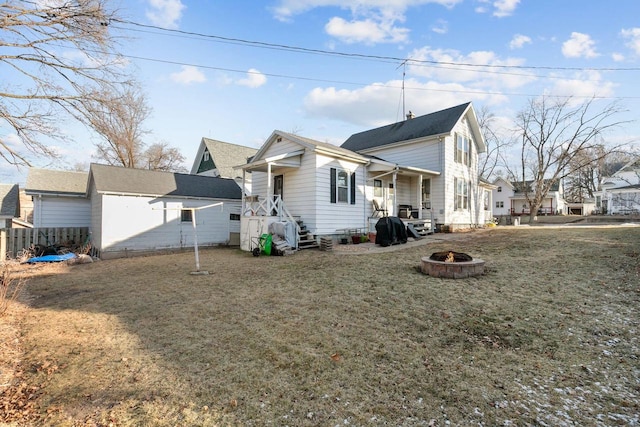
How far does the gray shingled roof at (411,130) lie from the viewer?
16.6m

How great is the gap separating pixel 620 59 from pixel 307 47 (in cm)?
1491

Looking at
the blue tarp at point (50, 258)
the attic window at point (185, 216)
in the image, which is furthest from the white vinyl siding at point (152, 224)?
the blue tarp at point (50, 258)

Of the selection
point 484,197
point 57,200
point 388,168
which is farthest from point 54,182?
point 484,197

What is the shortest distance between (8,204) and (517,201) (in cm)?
5338

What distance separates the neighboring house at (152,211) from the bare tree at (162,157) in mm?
17294

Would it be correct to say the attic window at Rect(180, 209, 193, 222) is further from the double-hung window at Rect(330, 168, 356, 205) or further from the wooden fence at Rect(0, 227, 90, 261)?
the double-hung window at Rect(330, 168, 356, 205)

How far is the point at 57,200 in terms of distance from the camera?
15.2m

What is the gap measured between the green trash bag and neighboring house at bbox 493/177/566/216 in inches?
1556

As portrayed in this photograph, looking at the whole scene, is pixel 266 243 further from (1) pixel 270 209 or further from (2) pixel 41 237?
(2) pixel 41 237

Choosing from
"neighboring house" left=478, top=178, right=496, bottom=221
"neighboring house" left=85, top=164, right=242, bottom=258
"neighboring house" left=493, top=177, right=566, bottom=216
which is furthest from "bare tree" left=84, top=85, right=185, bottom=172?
"neighboring house" left=493, top=177, right=566, bottom=216

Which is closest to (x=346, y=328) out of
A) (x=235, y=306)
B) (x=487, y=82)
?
(x=235, y=306)

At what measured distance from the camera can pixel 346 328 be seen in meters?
4.29

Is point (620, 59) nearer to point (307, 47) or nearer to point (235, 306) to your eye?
point (307, 47)

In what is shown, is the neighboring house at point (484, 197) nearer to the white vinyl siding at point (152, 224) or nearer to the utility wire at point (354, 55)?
the utility wire at point (354, 55)
